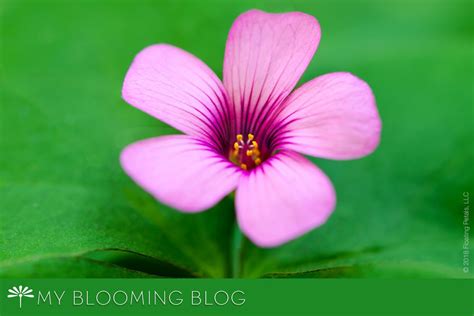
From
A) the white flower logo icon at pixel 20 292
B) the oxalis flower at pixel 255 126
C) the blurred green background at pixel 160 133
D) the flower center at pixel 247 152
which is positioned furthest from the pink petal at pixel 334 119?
the white flower logo icon at pixel 20 292

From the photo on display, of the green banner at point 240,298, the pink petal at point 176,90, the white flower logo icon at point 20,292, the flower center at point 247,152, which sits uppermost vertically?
the pink petal at point 176,90

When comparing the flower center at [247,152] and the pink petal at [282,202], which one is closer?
the pink petal at [282,202]

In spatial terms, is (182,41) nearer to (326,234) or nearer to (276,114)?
(276,114)

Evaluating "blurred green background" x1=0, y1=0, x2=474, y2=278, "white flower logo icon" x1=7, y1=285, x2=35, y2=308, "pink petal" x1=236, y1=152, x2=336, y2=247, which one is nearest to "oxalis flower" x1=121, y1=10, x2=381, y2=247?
"pink petal" x1=236, y1=152, x2=336, y2=247

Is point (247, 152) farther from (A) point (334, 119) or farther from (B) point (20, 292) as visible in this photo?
(B) point (20, 292)

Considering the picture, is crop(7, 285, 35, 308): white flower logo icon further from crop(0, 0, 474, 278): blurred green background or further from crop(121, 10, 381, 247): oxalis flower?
crop(121, 10, 381, 247): oxalis flower

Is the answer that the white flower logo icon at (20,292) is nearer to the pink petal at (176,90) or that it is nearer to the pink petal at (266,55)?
the pink petal at (176,90)
